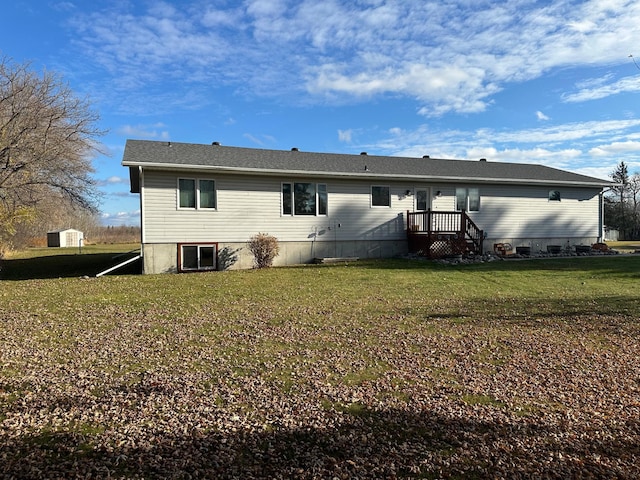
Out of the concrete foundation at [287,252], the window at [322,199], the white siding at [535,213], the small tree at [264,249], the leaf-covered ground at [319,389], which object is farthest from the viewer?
the white siding at [535,213]

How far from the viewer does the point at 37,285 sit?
1112 cm

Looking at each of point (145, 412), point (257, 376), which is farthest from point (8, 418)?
point (257, 376)

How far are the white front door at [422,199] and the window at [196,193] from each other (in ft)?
26.5

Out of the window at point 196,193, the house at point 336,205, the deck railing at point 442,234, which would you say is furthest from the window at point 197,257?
the deck railing at point 442,234

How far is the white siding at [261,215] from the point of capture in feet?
45.8

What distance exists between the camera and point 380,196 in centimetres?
1700

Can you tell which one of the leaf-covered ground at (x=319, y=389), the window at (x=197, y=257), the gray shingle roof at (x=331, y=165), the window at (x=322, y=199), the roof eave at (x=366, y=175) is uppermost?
the gray shingle roof at (x=331, y=165)

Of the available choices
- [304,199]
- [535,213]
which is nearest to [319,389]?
[304,199]

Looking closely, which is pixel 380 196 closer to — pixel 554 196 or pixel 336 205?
pixel 336 205

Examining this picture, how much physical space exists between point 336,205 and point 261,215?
2900 millimetres

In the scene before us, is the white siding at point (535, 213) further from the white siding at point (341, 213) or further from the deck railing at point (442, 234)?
the deck railing at point (442, 234)

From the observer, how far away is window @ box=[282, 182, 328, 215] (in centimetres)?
1570

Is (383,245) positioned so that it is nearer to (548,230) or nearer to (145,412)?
(548,230)

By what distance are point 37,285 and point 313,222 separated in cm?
868
